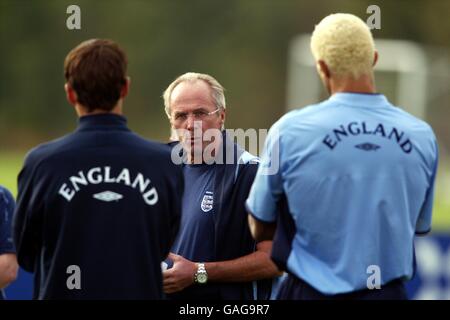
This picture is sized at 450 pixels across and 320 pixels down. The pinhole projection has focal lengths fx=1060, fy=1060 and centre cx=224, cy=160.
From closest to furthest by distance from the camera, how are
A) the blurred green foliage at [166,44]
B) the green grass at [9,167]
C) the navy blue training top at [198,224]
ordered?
the navy blue training top at [198,224] < the green grass at [9,167] < the blurred green foliage at [166,44]

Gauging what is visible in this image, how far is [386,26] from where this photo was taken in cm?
3612

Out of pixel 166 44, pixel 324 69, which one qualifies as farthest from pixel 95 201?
pixel 166 44

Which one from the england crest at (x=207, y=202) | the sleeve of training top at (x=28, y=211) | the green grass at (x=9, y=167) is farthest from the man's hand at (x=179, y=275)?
the green grass at (x=9, y=167)

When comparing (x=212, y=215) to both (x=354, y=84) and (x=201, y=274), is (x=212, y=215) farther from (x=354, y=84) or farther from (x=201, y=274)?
(x=354, y=84)

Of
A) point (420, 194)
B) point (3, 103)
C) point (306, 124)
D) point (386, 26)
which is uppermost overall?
point (306, 124)

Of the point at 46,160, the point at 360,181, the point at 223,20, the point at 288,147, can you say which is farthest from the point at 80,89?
the point at 223,20

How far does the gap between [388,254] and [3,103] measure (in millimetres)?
33319

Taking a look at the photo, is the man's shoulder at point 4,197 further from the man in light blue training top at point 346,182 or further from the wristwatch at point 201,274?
the man in light blue training top at point 346,182

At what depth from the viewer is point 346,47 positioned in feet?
13.7

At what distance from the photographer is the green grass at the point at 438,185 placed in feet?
65.8

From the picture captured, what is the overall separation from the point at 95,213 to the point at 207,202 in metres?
1.28

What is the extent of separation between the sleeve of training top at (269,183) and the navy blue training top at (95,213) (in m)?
0.40
